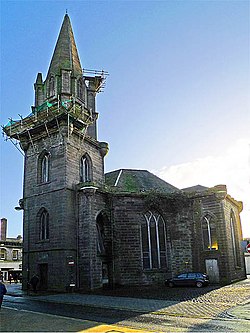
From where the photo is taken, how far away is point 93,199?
27.0 m

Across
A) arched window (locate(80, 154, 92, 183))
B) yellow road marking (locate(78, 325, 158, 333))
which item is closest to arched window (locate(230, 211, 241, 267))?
arched window (locate(80, 154, 92, 183))

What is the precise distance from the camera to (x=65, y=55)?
3447cm

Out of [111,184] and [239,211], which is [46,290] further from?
[239,211]

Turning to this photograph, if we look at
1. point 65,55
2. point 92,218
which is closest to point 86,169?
point 92,218

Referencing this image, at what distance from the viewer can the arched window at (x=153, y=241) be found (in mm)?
28688

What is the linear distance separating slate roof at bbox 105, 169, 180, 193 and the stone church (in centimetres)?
23

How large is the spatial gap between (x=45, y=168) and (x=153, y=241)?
1135 cm

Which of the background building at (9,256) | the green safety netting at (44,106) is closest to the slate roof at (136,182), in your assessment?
the green safety netting at (44,106)

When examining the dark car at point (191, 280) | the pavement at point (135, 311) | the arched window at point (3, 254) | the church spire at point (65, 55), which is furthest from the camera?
the arched window at point (3, 254)

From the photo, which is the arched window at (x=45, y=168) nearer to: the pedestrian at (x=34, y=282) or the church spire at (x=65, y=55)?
the pedestrian at (x=34, y=282)

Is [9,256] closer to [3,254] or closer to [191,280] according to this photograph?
[3,254]

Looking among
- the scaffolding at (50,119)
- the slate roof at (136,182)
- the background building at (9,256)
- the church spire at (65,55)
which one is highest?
the church spire at (65,55)

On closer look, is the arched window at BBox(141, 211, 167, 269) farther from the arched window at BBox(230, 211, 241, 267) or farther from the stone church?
the arched window at BBox(230, 211, 241, 267)

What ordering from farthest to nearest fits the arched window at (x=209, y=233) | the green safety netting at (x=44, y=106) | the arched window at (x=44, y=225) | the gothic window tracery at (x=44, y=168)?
the green safety netting at (x=44, y=106) → the gothic window tracery at (x=44, y=168) → the arched window at (x=209, y=233) → the arched window at (x=44, y=225)
